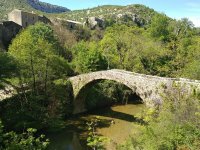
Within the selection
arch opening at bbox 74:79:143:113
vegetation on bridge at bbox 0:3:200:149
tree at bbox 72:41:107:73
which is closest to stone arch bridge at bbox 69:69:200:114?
arch opening at bbox 74:79:143:113

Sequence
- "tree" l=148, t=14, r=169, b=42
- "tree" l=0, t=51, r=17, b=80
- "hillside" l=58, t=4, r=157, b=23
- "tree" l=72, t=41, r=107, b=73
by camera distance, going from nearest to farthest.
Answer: "tree" l=0, t=51, r=17, b=80
"tree" l=72, t=41, r=107, b=73
"tree" l=148, t=14, r=169, b=42
"hillside" l=58, t=4, r=157, b=23

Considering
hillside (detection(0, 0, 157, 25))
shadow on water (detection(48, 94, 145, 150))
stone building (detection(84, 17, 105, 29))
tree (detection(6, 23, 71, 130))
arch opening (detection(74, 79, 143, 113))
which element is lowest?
shadow on water (detection(48, 94, 145, 150))

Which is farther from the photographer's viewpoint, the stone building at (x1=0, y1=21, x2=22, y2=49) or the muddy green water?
the stone building at (x1=0, y1=21, x2=22, y2=49)

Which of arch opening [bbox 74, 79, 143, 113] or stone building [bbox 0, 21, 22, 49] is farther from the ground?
stone building [bbox 0, 21, 22, 49]

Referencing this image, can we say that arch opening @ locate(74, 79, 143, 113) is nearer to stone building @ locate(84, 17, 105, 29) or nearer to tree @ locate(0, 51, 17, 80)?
tree @ locate(0, 51, 17, 80)

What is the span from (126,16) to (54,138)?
78.3 metres

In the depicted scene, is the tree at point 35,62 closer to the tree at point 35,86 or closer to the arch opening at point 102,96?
the tree at point 35,86

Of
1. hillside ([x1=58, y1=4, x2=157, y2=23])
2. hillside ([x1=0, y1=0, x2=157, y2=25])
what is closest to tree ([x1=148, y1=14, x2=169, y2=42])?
hillside ([x1=0, y1=0, x2=157, y2=25])

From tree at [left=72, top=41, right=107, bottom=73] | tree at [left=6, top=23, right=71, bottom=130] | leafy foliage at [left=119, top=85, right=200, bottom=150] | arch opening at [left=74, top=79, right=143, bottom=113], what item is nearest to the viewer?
leafy foliage at [left=119, top=85, right=200, bottom=150]

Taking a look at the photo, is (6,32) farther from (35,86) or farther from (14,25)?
(35,86)

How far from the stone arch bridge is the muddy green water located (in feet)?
4.11

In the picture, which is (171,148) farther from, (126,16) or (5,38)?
(126,16)

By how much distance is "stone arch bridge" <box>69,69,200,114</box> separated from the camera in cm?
2268

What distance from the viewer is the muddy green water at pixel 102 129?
25.9 meters
